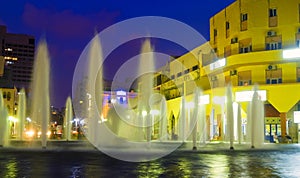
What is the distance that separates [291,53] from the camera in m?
40.7

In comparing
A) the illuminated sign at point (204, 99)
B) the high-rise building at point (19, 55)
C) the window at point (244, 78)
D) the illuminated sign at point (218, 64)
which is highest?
the high-rise building at point (19, 55)

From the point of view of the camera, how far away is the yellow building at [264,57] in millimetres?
40844

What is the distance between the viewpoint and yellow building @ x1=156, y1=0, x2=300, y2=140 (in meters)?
40.8

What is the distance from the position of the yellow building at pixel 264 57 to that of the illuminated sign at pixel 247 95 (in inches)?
12.0

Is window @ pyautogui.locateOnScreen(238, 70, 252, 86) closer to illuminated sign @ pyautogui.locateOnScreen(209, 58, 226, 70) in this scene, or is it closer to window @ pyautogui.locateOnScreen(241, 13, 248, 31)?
illuminated sign @ pyautogui.locateOnScreen(209, 58, 226, 70)

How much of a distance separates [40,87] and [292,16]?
28416mm

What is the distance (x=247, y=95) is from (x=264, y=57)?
4.15 m

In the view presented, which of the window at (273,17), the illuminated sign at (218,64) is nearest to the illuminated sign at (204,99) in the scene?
the illuminated sign at (218,64)

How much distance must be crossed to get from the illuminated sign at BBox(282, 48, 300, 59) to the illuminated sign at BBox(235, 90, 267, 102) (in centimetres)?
399

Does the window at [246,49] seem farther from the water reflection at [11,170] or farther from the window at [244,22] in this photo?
the water reflection at [11,170]

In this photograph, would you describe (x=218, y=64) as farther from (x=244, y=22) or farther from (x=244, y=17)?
(x=244, y=17)

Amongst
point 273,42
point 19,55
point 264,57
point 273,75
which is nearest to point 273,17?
point 273,42

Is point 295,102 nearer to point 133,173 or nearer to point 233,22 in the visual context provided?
point 233,22

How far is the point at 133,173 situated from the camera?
1013 cm
